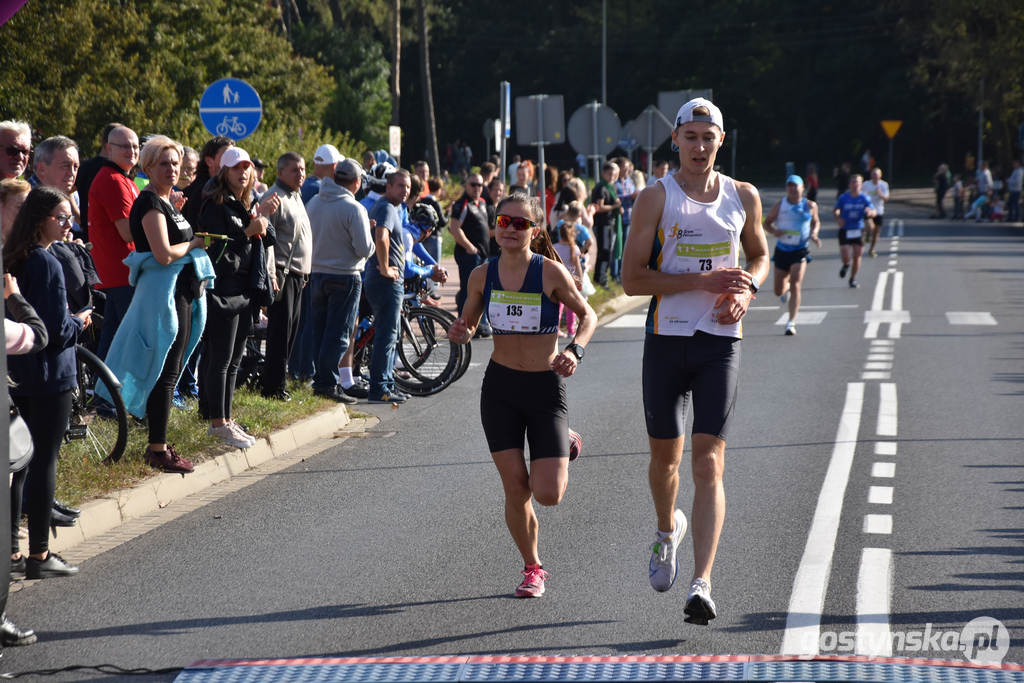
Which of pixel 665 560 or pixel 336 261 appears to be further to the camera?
pixel 336 261

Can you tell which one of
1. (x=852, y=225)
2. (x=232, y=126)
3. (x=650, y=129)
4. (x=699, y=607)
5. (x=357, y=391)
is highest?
(x=650, y=129)

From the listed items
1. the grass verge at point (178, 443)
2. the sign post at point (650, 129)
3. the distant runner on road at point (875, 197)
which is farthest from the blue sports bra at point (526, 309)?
the distant runner on road at point (875, 197)

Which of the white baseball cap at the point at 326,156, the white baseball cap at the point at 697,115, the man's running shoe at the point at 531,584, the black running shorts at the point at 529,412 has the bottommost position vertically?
the man's running shoe at the point at 531,584

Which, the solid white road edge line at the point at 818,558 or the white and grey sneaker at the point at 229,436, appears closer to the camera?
the solid white road edge line at the point at 818,558

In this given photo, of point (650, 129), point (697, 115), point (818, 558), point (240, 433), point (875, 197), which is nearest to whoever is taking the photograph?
point (697, 115)

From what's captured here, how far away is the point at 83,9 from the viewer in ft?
77.4

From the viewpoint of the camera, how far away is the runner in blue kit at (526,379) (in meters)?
5.88

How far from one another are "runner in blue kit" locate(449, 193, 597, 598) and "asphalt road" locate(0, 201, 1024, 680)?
0.45m

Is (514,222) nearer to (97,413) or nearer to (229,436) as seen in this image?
(229,436)

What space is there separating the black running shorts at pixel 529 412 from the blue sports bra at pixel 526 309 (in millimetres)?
187

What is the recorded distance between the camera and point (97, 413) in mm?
8688

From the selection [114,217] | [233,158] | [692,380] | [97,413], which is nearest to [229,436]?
[97,413]

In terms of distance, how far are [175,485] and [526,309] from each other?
10.2ft

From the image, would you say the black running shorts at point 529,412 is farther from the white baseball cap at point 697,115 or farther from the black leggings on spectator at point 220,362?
the black leggings on spectator at point 220,362
